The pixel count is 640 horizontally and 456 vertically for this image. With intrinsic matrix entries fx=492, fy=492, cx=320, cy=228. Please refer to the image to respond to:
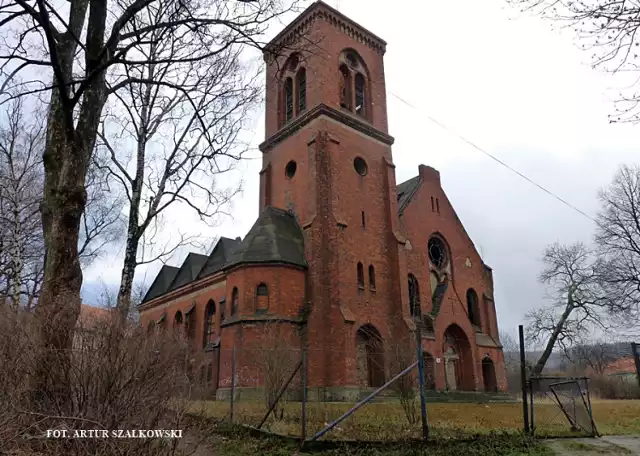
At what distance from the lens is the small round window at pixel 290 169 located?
28737 millimetres

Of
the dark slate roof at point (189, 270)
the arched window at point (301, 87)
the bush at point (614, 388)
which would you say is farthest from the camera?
the dark slate roof at point (189, 270)

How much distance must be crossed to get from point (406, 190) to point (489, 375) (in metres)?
12.9

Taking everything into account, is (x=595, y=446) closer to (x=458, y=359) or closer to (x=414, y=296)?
(x=414, y=296)

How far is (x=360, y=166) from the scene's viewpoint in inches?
1133

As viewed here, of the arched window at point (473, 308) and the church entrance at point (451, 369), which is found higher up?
the arched window at point (473, 308)

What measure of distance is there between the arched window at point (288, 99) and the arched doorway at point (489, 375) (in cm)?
1973

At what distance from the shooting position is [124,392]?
17.9 ft

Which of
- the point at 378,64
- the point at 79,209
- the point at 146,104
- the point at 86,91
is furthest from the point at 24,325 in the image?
the point at 378,64

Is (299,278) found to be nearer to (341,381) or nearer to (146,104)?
(341,381)

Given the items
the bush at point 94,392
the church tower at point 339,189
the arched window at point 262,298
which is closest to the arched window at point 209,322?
the church tower at point 339,189

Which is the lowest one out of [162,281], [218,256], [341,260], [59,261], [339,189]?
[59,261]

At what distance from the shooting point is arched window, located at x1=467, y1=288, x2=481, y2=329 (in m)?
32.6

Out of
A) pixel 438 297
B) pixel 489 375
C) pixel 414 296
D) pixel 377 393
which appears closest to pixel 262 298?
pixel 414 296

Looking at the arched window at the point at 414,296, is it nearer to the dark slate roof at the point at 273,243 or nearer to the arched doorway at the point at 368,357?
the arched doorway at the point at 368,357
